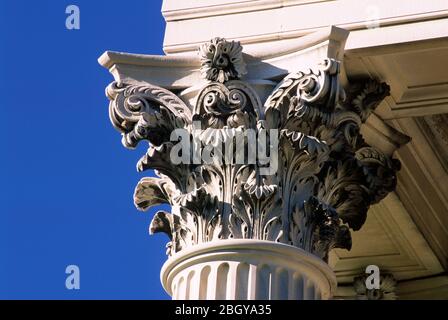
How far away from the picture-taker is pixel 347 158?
114 feet

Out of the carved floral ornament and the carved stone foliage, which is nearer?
the carved floral ornament

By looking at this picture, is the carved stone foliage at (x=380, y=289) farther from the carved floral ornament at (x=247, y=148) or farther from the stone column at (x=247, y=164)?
the carved floral ornament at (x=247, y=148)

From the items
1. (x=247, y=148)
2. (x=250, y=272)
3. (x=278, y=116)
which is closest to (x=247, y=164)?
(x=247, y=148)

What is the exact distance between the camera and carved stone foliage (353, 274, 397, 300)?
1721 inches

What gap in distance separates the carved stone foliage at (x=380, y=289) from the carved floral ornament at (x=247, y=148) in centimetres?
867

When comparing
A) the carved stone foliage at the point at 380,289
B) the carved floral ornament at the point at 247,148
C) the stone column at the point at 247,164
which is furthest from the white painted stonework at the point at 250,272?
the carved stone foliage at the point at 380,289

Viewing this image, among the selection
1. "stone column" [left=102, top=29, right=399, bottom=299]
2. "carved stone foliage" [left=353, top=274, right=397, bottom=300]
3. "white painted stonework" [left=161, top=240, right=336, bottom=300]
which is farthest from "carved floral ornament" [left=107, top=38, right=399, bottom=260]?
"carved stone foliage" [left=353, top=274, right=397, bottom=300]

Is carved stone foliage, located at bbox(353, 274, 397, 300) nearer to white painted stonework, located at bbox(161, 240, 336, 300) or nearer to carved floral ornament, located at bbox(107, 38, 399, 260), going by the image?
carved floral ornament, located at bbox(107, 38, 399, 260)

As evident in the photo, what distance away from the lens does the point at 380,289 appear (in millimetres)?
44094

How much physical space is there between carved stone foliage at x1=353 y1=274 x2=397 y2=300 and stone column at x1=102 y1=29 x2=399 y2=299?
27.7 feet

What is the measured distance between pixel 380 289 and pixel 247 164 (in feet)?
38.5

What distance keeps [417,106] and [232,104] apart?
4777 mm

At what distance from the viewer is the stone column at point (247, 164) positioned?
1286 inches
